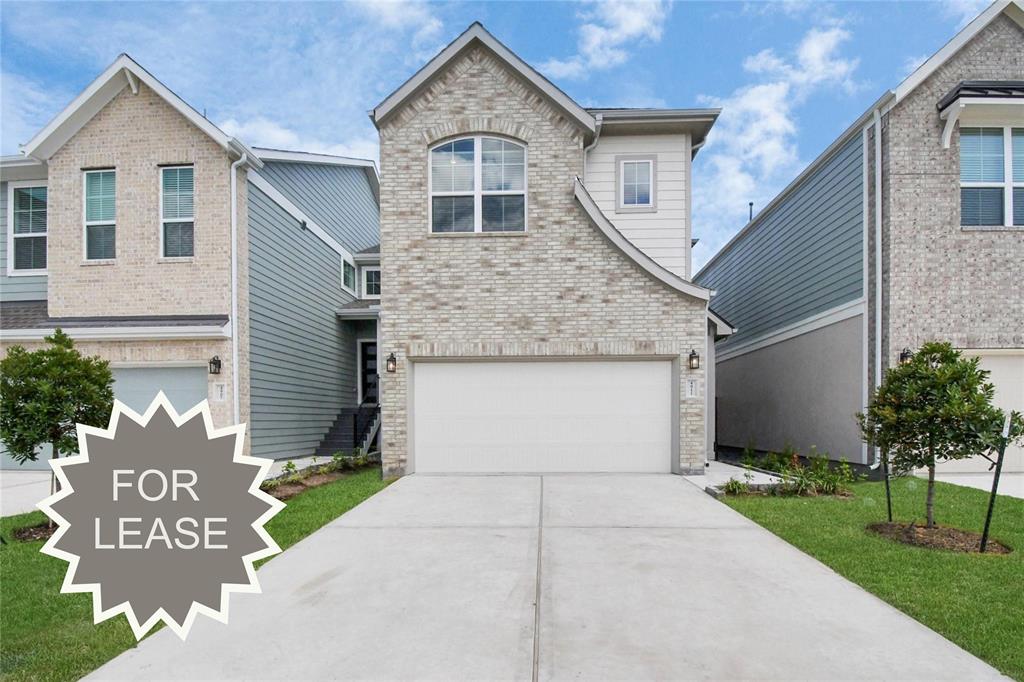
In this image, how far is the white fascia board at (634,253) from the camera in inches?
389

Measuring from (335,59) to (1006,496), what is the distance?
16.0 metres

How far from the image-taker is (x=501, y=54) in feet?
32.9

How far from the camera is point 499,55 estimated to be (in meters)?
10.0

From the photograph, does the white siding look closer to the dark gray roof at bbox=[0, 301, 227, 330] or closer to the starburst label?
the dark gray roof at bbox=[0, 301, 227, 330]

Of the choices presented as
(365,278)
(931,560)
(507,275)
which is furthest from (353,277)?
(931,560)

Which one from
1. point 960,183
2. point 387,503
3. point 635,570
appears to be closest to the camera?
point 635,570

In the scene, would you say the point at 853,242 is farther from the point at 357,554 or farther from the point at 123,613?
the point at 123,613

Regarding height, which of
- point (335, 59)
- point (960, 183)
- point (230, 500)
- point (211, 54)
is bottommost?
point (230, 500)

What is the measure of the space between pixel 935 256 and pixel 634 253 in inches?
200

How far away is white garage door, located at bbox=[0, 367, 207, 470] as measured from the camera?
10742mm

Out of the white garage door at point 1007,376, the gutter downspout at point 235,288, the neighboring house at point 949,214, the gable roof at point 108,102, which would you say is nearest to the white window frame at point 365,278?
the gutter downspout at point 235,288

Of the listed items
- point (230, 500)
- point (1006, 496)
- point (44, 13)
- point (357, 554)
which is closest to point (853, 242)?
point (1006, 496)

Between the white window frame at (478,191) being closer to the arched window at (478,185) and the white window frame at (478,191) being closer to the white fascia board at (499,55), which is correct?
the arched window at (478,185)

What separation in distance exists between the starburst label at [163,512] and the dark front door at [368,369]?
12815 millimetres
